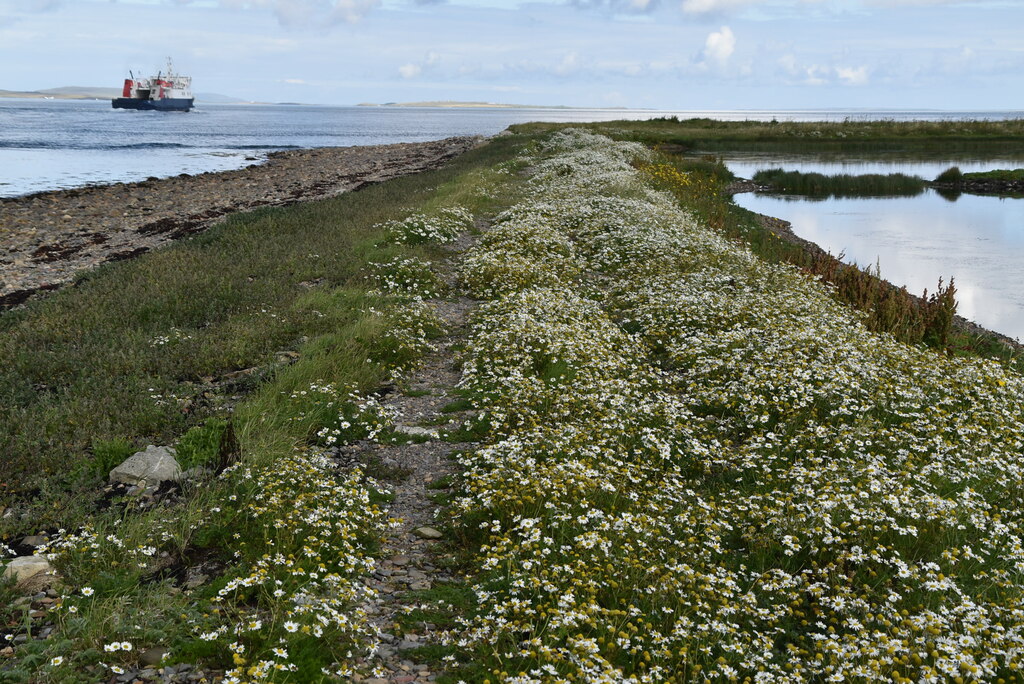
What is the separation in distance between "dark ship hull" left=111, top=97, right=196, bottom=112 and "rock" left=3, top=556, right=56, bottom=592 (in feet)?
686


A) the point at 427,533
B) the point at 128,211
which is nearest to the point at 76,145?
the point at 128,211

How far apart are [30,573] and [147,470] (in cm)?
186

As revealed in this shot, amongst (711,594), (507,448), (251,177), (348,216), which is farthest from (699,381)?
(251,177)

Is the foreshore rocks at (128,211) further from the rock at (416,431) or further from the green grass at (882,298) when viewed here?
the green grass at (882,298)

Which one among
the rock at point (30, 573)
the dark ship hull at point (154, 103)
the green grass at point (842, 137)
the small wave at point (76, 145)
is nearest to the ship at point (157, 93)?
the dark ship hull at point (154, 103)

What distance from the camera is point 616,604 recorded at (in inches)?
216

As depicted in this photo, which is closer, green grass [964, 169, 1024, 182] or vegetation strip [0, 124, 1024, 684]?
vegetation strip [0, 124, 1024, 684]

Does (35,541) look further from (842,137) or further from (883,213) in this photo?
(842,137)

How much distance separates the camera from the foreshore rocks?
21.8 meters

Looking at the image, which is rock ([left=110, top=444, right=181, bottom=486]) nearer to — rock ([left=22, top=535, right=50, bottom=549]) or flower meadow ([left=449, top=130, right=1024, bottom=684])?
rock ([left=22, top=535, right=50, bottom=549])

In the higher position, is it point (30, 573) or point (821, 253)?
point (821, 253)

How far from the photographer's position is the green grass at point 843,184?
146ft

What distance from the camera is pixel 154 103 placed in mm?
184625

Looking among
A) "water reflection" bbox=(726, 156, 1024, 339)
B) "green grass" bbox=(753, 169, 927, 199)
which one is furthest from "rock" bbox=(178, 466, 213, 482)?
"green grass" bbox=(753, 169, 927, 199)
